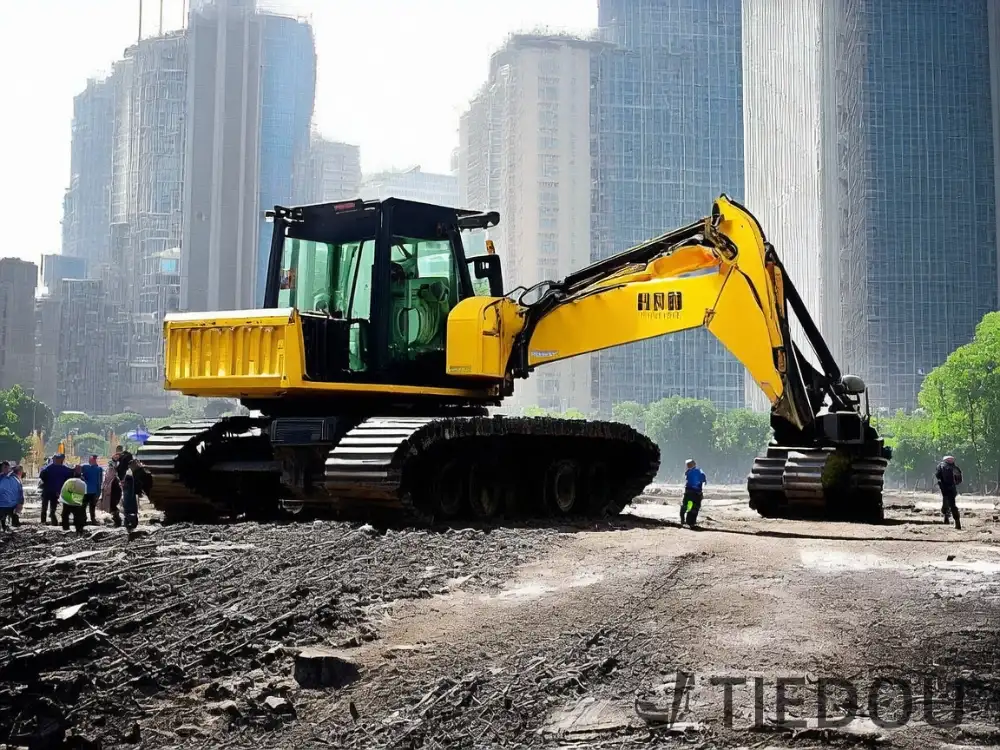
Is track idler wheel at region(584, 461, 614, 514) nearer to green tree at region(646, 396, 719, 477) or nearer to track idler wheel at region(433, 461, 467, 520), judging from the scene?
track idler wheel at region(433, 461, 467, 520)

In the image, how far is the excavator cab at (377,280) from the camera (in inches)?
595

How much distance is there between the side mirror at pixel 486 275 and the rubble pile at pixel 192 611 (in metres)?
3.90

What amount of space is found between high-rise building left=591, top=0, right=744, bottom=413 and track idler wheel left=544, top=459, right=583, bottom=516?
12572 cm

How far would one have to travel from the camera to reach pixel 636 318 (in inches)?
664

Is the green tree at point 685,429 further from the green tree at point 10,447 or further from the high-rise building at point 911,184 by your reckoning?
the green tree at point 10,447

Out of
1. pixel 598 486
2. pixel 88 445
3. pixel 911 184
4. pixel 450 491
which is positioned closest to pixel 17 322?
pixel 88 445

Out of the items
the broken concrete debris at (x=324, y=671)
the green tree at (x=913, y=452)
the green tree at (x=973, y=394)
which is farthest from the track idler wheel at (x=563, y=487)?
the green tree at (x=913, y=452)

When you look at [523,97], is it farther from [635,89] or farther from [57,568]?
[57,568]

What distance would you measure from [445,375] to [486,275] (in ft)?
4.66

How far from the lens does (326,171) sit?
173 m

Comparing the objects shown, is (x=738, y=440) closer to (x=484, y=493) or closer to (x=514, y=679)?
(x=484, y=493)

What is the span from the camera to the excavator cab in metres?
15.1

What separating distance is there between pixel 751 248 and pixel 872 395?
96291mm

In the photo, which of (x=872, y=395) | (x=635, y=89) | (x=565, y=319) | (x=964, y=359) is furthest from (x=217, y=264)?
(x=565, y=319)
